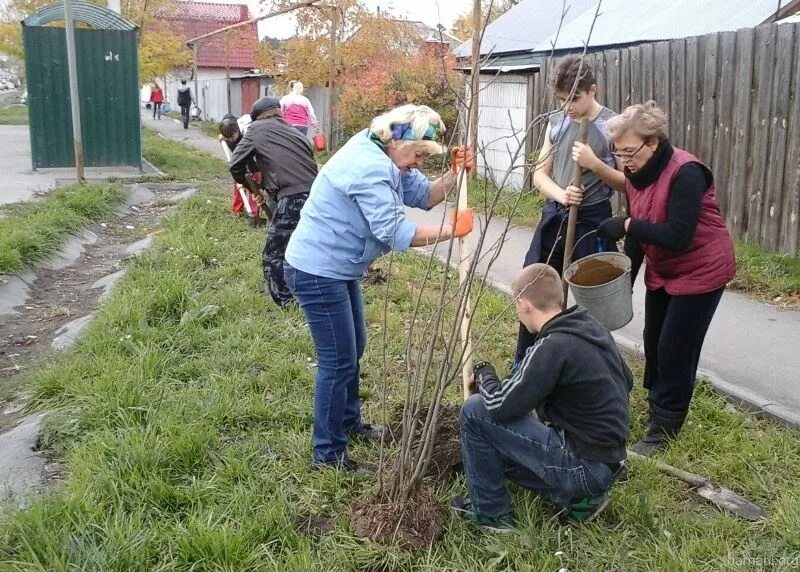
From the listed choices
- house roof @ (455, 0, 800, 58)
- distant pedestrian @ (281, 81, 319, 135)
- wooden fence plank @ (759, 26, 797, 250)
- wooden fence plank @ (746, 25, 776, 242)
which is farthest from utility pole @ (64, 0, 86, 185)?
wooden fence plank @ (759, 26, 797, 250)

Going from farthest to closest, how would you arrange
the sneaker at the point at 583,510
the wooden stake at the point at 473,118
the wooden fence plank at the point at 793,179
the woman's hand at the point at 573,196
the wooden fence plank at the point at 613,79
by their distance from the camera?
the wooden fence plank at the point at 613,79, the wooden fence plank at the point at 793,179, the woman's hand at the point at 573,196, the sneaker at the point at 583,510, the wooden stake at the point at 473,118

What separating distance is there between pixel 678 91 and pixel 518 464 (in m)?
6.24

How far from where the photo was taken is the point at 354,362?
11.4 feet

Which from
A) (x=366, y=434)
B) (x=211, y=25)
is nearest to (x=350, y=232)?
(x=366, y=434)

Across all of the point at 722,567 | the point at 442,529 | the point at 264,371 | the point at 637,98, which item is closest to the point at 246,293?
the point at 264,371

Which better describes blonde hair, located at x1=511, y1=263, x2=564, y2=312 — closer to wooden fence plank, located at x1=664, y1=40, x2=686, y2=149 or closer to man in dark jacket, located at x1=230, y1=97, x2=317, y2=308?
man in dark jacket, located at x1=230, y1=97, x2=317, y2=308

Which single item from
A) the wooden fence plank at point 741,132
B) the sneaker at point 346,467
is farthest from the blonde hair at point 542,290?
the wooden fence plank at point 741,132

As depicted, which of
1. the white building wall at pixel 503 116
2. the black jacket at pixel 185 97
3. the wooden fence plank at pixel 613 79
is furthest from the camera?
the black jacket at pixel 185 97

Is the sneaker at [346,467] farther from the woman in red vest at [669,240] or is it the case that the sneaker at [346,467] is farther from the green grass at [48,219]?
the green grass at [48,219]

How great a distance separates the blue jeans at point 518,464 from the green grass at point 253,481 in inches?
4.7

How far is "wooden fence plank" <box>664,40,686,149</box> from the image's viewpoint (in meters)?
8.02

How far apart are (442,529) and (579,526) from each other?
0.52 meters

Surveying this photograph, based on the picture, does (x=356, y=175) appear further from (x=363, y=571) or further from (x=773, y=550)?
(x=773, y=550)

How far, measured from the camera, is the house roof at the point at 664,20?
1027 cm
